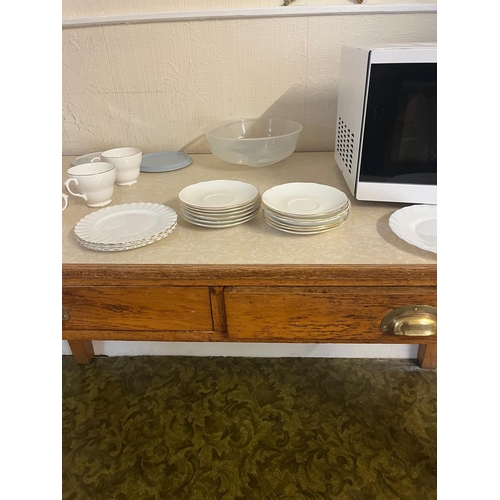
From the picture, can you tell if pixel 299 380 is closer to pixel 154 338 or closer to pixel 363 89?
pixel 154 338

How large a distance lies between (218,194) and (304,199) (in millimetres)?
179

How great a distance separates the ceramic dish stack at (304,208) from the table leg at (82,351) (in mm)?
920

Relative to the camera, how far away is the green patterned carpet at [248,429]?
3.19 ft

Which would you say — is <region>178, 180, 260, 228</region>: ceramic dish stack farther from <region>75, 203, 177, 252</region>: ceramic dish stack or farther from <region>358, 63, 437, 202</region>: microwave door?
<region>358, 63, 437, 202</region>: microwave door

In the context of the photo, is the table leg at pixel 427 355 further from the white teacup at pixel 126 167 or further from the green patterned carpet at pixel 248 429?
the white teacup at pixel 126 167

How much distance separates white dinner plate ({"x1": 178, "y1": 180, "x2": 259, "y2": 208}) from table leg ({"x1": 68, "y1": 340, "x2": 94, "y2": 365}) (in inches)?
31.3

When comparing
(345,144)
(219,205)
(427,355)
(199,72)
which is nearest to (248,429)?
(427,355)

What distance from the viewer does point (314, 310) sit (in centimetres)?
65

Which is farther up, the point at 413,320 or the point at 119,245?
the point at 119,245

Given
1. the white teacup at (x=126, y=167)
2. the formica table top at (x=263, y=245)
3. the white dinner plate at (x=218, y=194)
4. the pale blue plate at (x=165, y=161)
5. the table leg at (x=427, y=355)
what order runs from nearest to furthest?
the formica table top at (x=263, y=245) < the white dinner plate at (x=218, y=194) < the white teacup at (x=126, y=167) < the pale blue plate at (x=165, y=161) < the table leg at (x=427, y=355)

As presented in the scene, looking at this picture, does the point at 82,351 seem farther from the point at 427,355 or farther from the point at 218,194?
the point at 427,355

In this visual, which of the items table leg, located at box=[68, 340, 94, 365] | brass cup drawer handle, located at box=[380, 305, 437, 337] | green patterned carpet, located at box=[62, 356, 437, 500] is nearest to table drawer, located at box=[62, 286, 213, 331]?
brass cup drawer handle, located at box=[380, 305, 437, 337]

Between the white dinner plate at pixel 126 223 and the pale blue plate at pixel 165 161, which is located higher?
the pale blue plate at pixel 165 161

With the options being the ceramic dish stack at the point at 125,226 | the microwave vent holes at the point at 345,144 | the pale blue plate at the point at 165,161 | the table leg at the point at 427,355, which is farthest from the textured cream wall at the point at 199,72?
the table leg at the point at 427,355
